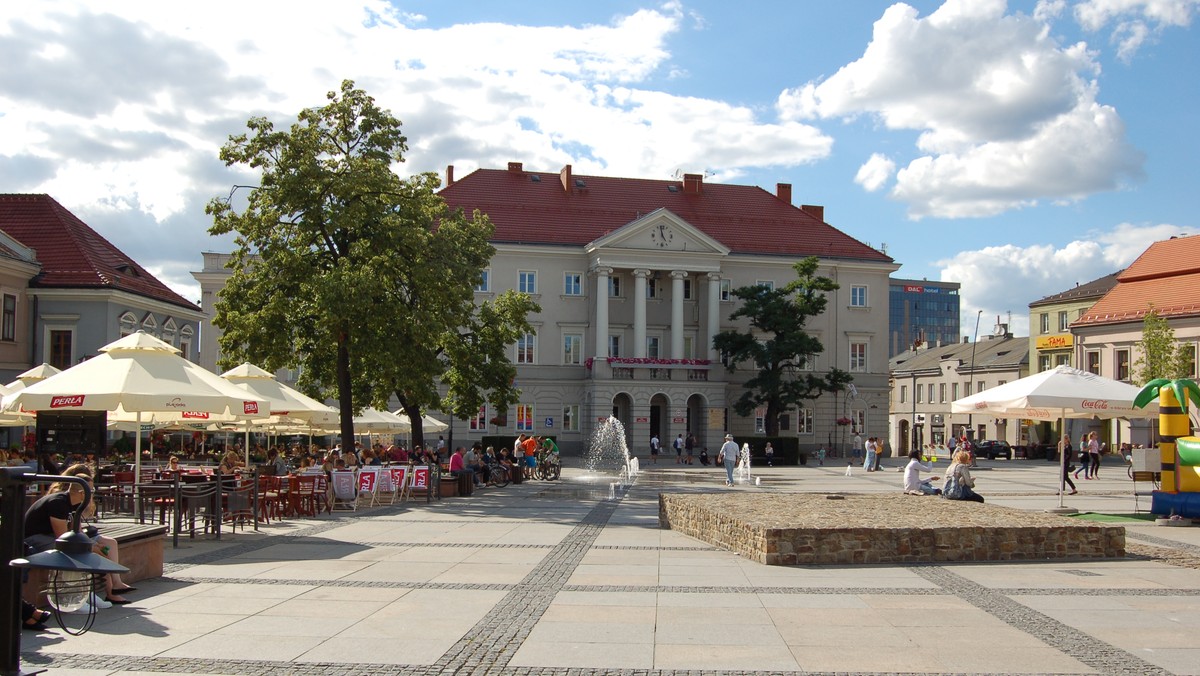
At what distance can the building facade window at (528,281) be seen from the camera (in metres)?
65.5

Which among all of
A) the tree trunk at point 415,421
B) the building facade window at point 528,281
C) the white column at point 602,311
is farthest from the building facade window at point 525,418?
the tree trunk at point 415,421

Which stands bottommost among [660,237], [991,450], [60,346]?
[991,450]

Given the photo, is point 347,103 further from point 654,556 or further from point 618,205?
point 618,205

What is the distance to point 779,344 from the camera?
6166 centimetres

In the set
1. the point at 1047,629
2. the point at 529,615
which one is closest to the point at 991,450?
the point at 1047,629

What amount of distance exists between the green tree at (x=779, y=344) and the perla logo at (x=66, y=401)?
1902 inches

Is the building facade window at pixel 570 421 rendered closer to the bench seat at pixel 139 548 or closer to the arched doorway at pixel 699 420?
the arched doorway at pixel 699 420

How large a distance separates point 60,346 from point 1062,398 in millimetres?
39150

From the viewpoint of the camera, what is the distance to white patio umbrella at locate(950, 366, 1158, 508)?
23.3 m

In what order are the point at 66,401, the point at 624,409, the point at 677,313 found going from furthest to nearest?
1. the point at 677,313
2. the point at 624,409
3. the point at 66,401

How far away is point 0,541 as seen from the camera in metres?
5.51

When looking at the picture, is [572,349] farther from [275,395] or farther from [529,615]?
[529,615]

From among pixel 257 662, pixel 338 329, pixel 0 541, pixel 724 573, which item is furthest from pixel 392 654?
pixel 338 329

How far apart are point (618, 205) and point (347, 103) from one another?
40.7m
